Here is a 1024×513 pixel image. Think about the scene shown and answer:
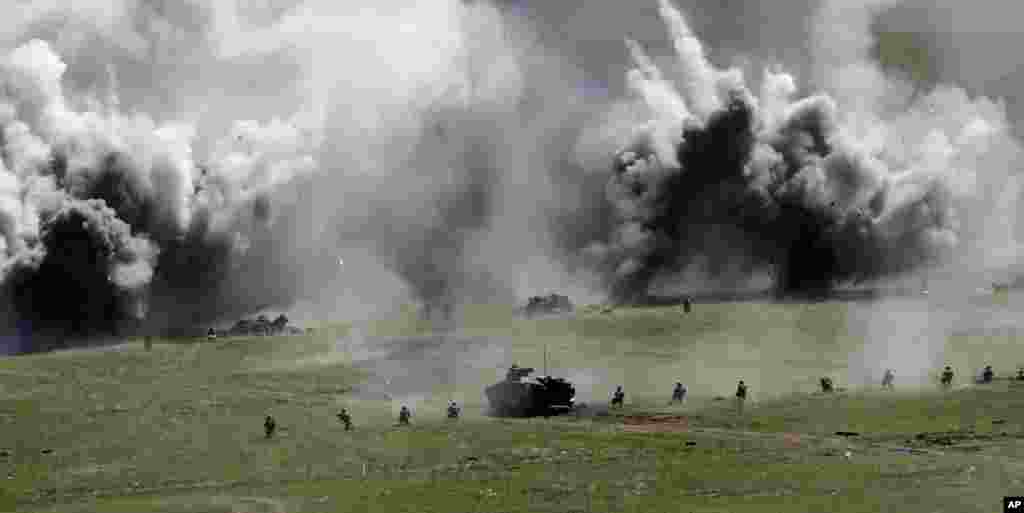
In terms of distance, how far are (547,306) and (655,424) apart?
5246 centimetres

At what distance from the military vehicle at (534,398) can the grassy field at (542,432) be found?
2.01m

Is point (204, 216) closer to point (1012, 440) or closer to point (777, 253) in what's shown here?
point (777, 253)

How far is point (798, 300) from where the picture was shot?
380 ft

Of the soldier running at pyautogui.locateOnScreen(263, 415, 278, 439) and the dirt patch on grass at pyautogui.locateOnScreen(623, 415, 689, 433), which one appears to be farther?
the soldier running at pyautogui.locateOnScreen(263, 415, 278, 439)

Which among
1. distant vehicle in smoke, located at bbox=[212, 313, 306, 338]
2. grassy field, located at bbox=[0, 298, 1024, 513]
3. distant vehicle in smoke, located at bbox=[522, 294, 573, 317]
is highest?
distant vehicle in smoke, located at bbox=[522, 294, 573, 317]

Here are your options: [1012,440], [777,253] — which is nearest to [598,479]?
[1012,440]

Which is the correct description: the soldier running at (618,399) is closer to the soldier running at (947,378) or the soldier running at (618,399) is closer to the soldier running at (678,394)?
the soldier running at (678,394)

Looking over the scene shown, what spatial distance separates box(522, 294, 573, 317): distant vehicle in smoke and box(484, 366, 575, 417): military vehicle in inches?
1699

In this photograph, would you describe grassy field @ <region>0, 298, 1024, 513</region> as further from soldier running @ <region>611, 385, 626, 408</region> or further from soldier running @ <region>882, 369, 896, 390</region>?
soldier running @ <region>882, 369, 896, 390</region>

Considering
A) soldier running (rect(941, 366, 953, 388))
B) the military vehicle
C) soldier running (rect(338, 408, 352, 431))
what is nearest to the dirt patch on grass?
the military vehicle

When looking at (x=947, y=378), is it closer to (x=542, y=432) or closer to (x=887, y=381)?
(x=887, y=381)

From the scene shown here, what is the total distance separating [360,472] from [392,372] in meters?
34.2

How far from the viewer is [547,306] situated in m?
115

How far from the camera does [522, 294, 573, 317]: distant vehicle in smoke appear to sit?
375ft
